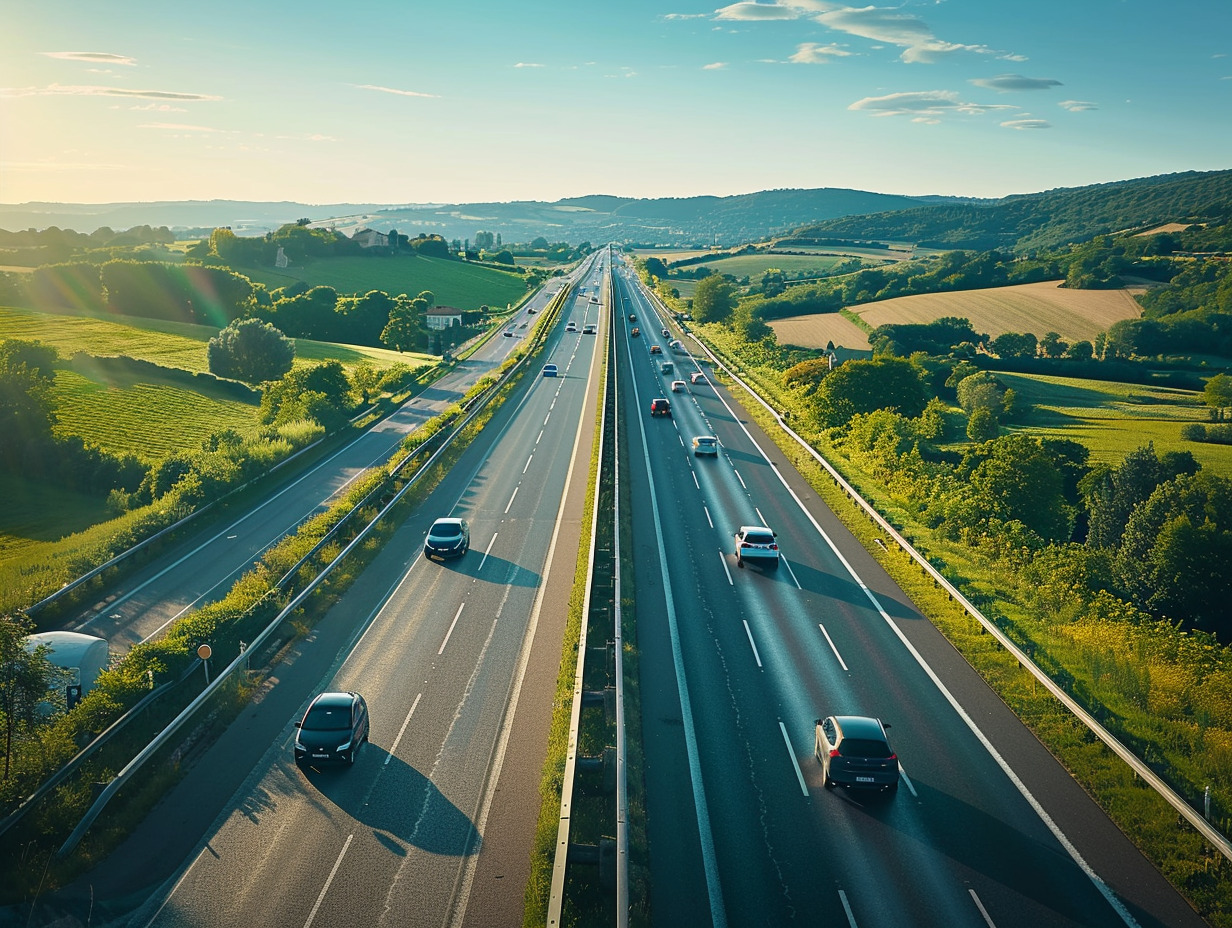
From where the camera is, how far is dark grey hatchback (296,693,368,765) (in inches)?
790

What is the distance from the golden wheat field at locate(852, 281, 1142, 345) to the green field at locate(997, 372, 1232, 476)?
2188cm

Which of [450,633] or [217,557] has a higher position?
[450,633]

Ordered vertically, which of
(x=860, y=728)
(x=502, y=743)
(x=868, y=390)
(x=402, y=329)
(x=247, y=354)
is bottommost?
(x=502, y=743)

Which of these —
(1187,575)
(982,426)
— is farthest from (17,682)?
(982,426)

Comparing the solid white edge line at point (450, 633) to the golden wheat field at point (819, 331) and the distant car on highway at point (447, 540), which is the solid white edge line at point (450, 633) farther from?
the golden wheat field at point (819, 331)

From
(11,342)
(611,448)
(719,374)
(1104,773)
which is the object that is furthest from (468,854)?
(719,374)

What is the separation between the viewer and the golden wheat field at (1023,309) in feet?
391

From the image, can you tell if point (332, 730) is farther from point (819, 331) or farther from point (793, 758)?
point (819, 331)

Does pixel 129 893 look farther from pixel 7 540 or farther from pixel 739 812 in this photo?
pixel 7 540

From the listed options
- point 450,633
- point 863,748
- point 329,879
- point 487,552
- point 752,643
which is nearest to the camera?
point 329,879

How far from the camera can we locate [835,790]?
62.6ft

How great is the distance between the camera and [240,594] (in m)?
29.2

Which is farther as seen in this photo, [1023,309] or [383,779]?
[1023,309]

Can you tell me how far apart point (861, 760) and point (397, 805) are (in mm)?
10293
